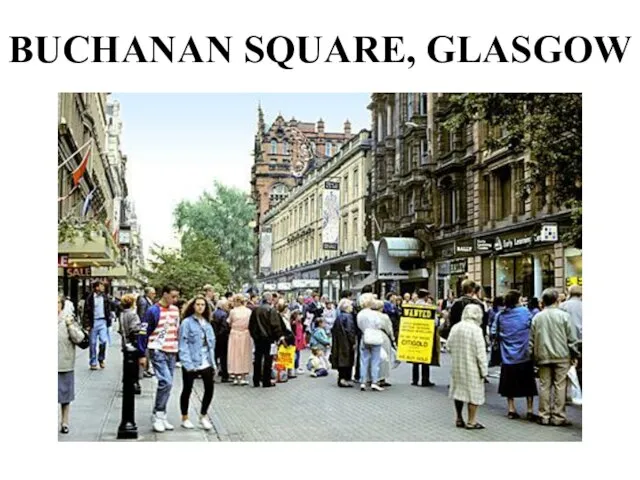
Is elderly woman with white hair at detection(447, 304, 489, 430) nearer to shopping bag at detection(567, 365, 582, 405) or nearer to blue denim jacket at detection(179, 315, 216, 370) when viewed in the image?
shopping bag at detection(567, 365, 582, 405)

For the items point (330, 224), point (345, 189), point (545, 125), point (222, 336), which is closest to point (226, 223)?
point (345, 189)

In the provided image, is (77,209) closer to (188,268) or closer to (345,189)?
(188,268)

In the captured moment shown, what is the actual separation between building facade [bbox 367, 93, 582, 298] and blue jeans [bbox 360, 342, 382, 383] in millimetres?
8968

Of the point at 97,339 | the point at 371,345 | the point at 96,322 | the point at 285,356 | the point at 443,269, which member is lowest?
the point at 285,356

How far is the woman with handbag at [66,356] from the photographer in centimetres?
1006

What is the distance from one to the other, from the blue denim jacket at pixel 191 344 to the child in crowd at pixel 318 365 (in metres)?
7.71

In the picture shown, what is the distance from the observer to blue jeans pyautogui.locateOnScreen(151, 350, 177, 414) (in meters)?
10.6

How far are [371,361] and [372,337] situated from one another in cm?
46

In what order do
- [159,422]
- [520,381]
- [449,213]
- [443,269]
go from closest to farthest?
1. [159,422]
2. [520,381]
3. [443,269]
4. [449,213]

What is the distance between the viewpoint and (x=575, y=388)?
43.7 ft
